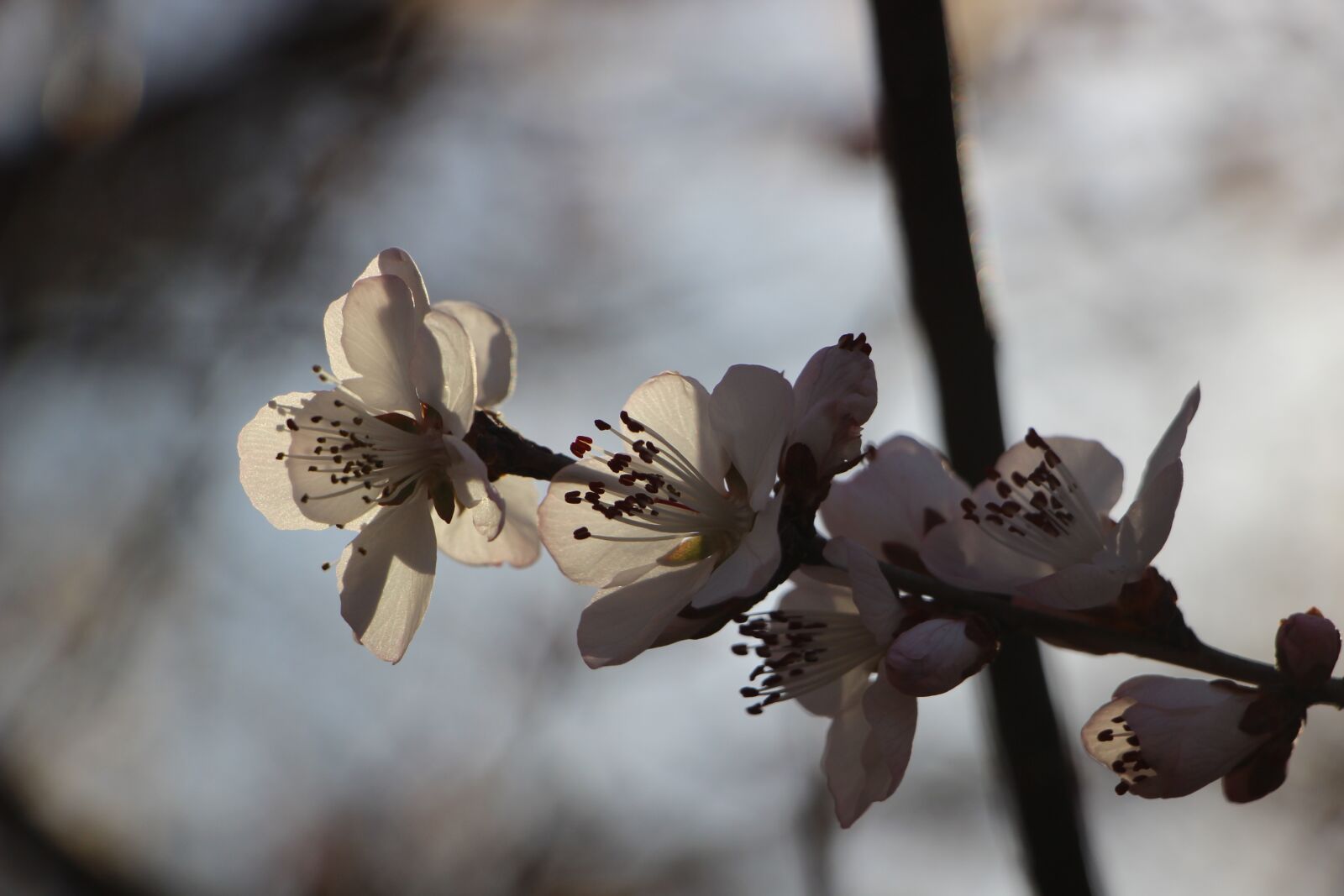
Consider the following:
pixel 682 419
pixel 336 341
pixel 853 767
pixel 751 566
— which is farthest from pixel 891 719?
pixel 336 341

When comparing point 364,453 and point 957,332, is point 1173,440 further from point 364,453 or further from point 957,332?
point 364,453

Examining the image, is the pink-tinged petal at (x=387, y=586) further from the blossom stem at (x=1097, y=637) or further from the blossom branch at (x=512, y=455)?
the blossom stem at (x=1097, y=637)

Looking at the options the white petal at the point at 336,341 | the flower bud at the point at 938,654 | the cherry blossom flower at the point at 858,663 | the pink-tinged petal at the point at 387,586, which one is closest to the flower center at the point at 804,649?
the cherry blossom flower at the point at 858,663

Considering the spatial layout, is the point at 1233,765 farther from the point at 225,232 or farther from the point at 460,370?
the point at 225,232

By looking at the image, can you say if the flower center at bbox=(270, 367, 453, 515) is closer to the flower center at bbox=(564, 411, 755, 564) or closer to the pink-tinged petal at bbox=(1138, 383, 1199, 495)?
the flower center at bbox=(564, 411, 755, 564)

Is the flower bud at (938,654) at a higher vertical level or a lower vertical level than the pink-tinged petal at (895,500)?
lower
